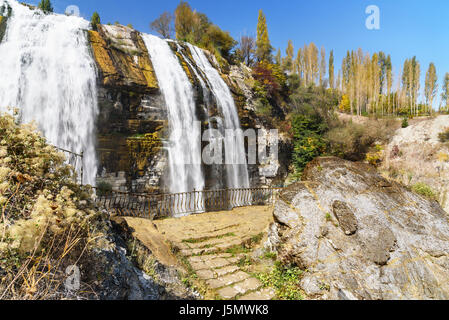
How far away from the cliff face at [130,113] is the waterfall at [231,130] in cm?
161

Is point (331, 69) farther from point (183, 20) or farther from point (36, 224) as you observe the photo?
point (36, 224)

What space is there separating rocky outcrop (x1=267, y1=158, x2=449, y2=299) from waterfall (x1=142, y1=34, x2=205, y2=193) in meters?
8.77

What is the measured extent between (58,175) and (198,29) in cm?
2680

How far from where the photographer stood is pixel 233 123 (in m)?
17.8

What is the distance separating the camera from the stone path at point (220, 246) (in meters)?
5.18

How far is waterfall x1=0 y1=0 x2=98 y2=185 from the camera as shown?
36.4 feet

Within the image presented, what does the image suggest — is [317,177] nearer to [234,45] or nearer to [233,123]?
[233,123]

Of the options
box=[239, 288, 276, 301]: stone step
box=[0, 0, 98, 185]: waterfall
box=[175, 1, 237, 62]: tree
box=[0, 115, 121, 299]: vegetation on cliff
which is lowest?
box=[239, 288, 276, 301]: stone step

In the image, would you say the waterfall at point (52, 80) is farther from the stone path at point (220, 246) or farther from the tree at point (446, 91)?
the tree at point (446, 91)

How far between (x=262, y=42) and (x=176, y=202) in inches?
987

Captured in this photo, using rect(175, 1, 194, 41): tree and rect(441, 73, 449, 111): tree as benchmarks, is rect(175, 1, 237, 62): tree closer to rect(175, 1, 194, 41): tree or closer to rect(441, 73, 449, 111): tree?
rect(175, 1, 194, 41): tree

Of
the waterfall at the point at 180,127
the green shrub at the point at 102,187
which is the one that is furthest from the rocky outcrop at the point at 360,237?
the green shrub at the point at 102,187

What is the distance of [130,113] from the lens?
13.4 meters

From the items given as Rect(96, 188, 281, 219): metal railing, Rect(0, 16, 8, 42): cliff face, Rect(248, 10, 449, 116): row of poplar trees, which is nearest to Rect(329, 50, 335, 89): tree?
Rect(248, 10, 449, 116): row of poplar trees
